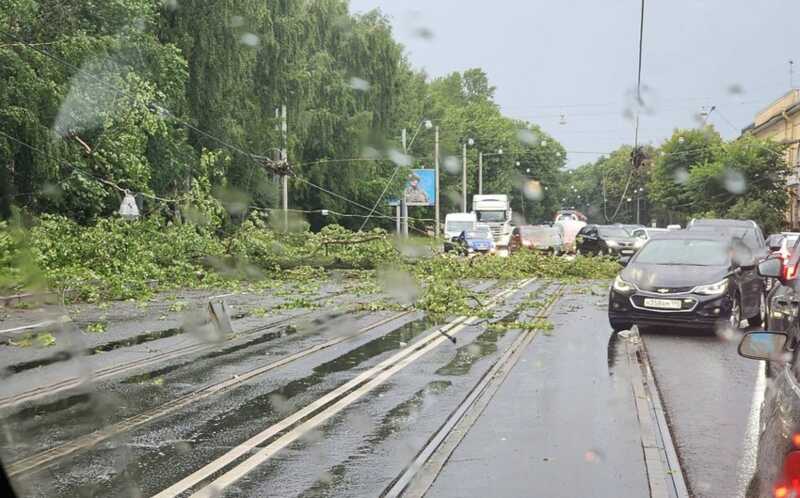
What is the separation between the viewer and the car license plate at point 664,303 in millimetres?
11883

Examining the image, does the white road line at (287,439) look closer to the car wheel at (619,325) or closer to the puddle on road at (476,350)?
the puddle on road at (476,350)

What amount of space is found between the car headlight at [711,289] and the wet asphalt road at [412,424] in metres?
0.82

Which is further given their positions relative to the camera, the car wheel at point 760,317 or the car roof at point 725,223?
the car roof at point 725,223

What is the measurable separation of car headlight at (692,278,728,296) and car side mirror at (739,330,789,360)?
26.6ft

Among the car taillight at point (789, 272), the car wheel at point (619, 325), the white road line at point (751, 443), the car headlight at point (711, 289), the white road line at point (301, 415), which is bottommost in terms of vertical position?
the white road line at point (751, 443)

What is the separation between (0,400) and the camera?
25.7 ft

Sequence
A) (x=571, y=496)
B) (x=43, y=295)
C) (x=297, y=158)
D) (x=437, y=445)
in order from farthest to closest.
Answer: (x=297, y=158)
(x=43, y=295)
(x=437, y=445)
(x=571, y=496)

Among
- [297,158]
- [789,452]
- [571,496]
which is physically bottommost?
[571,496]

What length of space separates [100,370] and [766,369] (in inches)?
290

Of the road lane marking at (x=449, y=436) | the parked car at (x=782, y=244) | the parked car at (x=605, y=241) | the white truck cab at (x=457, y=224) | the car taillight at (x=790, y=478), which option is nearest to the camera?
the car taillight at (x=790, y=478)

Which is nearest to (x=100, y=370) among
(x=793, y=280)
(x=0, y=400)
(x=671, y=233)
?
(x=0, y=400)

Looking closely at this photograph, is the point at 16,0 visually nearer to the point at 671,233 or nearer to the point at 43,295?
the point at 43,295

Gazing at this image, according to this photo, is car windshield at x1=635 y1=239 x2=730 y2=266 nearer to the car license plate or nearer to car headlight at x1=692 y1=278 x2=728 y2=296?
car headlight at x1=692 y1=278 x2=728 y2=296

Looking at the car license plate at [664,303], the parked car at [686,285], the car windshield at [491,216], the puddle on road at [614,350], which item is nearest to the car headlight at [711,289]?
the parked car at [686,285]
